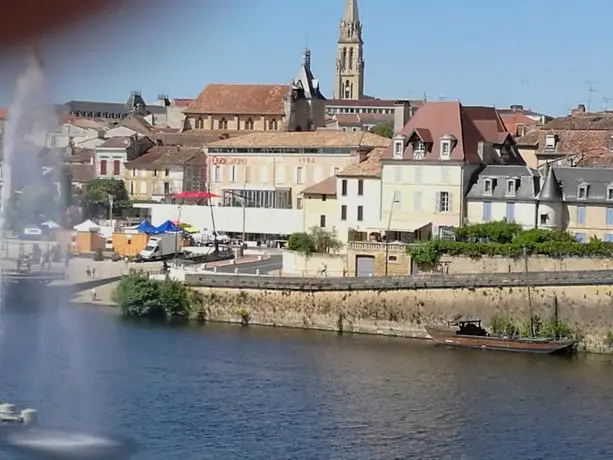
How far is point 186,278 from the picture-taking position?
67.3 feet

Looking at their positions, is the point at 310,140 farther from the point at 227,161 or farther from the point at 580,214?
the point at 580,214

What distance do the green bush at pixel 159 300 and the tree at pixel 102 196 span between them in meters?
10.5

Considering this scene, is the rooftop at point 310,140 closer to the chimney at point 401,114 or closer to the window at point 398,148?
the chimney at point 401,114

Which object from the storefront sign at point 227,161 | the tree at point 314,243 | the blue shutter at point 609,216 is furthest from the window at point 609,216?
the storefront sign at point 227,161

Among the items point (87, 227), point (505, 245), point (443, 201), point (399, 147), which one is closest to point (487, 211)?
point (443, 201)

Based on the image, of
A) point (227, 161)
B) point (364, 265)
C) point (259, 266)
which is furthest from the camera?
point (227, 161)

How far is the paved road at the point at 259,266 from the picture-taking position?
21688 mm

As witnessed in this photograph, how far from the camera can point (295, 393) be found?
13.9 m

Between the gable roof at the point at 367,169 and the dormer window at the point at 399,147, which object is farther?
the gable roof at the point at 367,169

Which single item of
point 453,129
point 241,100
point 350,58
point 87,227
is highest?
point 350,58

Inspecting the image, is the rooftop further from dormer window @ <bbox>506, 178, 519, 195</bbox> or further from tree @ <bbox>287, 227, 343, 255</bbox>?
dormer window @ <bbox>506, 178, 519, 195</bbox>

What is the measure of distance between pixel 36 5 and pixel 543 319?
17134 millimetres

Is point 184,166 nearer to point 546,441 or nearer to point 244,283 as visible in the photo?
point 244,283

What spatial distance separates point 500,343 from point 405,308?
6.59 feet
